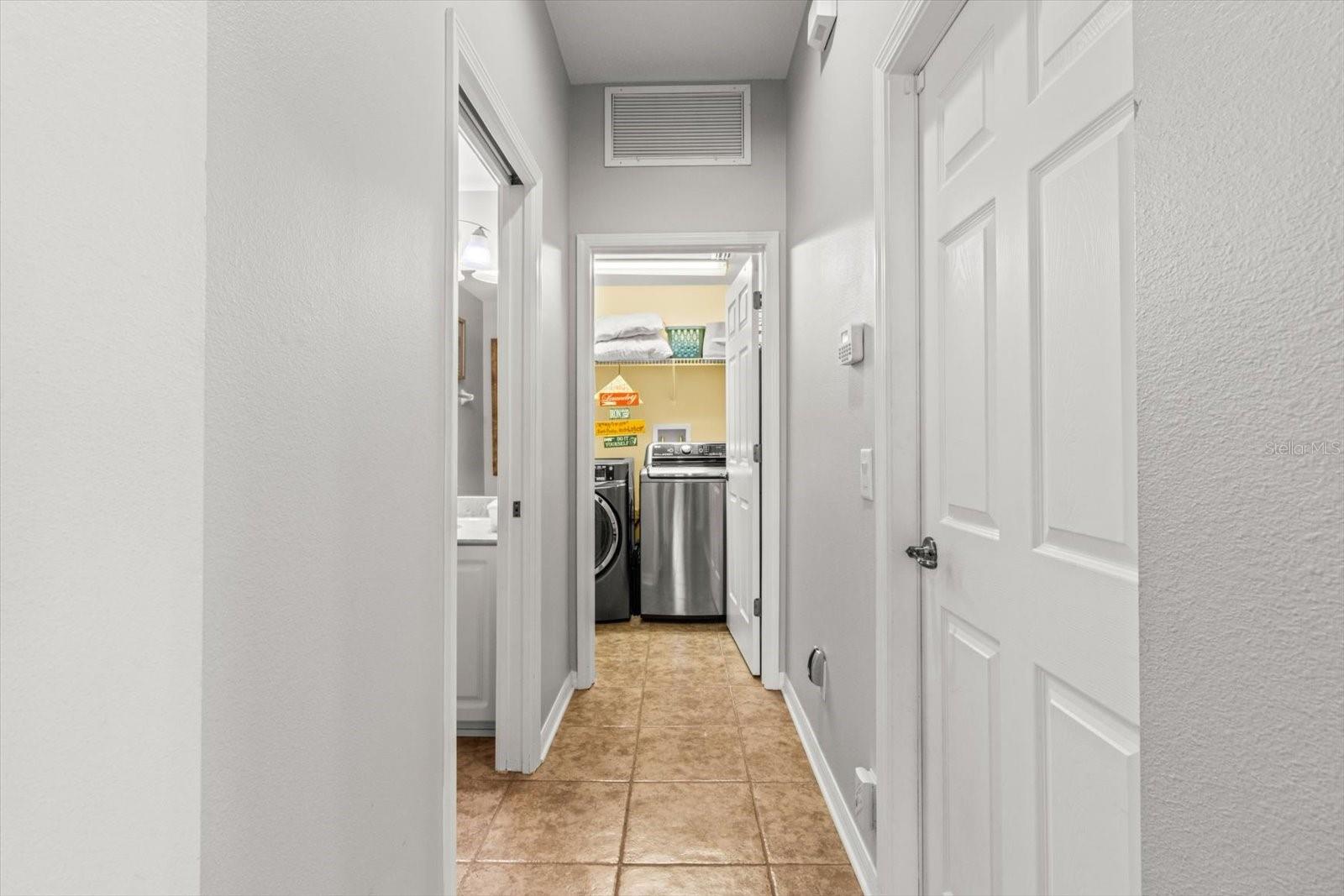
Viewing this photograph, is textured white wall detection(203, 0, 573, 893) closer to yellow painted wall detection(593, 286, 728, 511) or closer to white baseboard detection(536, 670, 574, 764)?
white baseboard detection(536, 670, 574, 764)

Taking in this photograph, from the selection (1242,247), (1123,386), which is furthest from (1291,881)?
(1123,386)

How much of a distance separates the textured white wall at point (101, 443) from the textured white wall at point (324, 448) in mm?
35

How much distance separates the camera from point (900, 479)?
1.39 metres

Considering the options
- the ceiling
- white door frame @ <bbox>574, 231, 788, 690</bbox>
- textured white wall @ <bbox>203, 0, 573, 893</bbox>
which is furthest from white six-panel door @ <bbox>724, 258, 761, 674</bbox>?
textured white wall @ <bbox>203, 0, 573, 893</bbox>

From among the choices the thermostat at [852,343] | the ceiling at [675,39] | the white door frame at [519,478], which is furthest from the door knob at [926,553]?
the ceiling at [675,39]

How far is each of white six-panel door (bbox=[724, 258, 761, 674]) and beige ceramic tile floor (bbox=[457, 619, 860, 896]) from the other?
44 cm

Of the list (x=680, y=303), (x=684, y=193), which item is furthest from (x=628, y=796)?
(x=680, y=303)

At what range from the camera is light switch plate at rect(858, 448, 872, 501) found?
1525mm

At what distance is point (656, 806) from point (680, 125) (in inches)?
105

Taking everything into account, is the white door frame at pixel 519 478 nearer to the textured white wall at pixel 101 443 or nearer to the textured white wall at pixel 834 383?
the textured white wall at pixel 834 383

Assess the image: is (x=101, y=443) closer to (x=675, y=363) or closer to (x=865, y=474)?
(x=865, y=474)

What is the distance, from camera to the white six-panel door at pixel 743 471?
303 cm

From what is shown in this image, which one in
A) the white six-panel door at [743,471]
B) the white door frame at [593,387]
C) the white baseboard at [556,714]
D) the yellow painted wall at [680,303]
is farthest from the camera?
the yellow painted wall at [680,303]

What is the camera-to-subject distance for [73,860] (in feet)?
1.85
